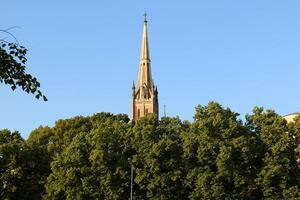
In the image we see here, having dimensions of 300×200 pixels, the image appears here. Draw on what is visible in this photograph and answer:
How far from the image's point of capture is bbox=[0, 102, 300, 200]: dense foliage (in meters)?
41.0

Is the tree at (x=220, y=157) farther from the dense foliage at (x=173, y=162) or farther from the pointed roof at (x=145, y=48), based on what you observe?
the pointed roof at (x=145, y=48)

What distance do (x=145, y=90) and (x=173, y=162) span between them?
7481 cm

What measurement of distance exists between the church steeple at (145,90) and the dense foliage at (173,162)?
6867 cm

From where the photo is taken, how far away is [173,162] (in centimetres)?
4256

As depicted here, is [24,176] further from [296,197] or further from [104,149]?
[296,197]

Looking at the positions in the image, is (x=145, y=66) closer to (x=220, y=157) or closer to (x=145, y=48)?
(x=145, y=48)

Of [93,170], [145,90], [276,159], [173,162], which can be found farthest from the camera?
[145,90]

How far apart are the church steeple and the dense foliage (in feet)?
225

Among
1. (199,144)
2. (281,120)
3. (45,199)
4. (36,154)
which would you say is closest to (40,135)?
(36,154)

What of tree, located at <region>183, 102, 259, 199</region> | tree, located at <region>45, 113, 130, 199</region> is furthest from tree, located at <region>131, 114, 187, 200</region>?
tree, located at <region>45, 113, 130, 199</region>

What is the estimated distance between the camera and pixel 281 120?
4347 centimetres

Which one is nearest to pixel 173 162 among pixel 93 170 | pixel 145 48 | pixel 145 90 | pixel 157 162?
pixel 157 162

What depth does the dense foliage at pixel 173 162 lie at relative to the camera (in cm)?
4097

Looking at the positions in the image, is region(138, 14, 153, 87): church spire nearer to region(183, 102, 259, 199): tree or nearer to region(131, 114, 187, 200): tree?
region(131, 114, 187, 200): tree
